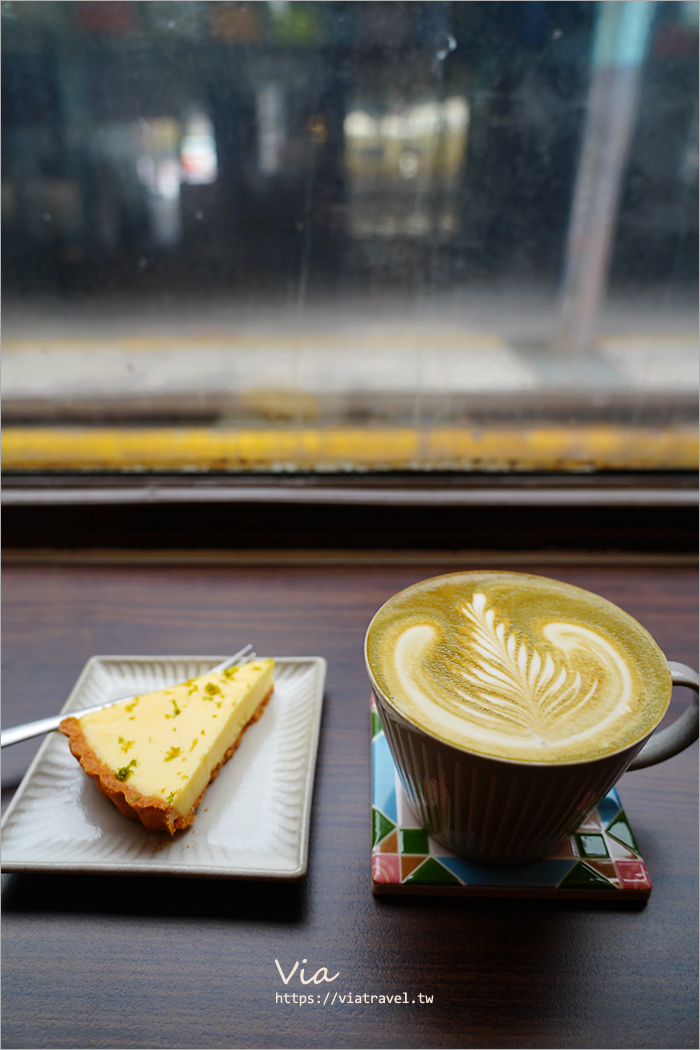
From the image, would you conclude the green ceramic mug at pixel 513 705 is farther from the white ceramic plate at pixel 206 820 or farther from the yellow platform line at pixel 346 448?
the yellow platform line at pixel 346 448

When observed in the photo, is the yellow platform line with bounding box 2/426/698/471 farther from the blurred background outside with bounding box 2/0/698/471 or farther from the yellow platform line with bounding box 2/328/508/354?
the yellow platform line with bounding box 2/328/508/354

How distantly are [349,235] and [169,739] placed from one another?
0.62 metres

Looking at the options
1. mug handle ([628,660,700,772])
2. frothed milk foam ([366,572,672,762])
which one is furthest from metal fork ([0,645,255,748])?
mug handle ([628,660,700,772])

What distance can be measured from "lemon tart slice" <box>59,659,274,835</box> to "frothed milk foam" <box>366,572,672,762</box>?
0.16 meters

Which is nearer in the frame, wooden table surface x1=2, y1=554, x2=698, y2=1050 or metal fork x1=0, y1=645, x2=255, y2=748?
wooden table surface x1=2, y1=554, x2=698, y2=1050

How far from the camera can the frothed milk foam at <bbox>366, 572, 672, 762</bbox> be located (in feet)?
1.44

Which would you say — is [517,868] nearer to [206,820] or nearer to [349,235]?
[206,820]

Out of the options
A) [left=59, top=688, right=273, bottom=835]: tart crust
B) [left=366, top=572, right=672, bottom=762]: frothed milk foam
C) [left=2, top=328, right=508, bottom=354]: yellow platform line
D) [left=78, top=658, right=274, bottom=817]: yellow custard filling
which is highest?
[left=2, top=328, right=508, bottom=354]: yellow platform line

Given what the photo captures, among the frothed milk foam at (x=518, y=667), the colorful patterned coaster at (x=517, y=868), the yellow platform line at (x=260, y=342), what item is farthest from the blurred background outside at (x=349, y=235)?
the colorful patterned coaster at (x=517, y=868)

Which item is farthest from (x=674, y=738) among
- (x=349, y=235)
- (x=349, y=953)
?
(x=349, y=235)

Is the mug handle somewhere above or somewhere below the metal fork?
above

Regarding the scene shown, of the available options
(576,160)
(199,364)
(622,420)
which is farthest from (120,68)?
(622,420)

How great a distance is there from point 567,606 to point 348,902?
281 millimetres

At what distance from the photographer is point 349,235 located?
84cm
